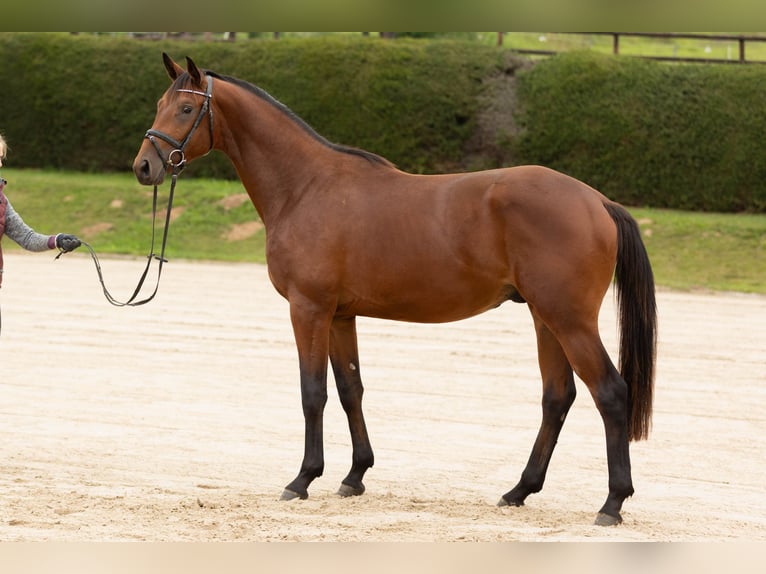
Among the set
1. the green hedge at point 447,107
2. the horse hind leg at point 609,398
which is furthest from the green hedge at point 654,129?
the horse hind leg at point 609,398

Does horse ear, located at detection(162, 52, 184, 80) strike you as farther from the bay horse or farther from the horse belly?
the horse belly

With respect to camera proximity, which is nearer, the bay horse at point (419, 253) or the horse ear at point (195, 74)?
the bay horse at point (419, 253)

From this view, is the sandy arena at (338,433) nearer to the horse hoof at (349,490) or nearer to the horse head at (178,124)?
the horse hoof at (349,490)

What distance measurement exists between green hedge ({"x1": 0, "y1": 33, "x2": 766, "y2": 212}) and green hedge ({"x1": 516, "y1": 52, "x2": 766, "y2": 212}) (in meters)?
0.02

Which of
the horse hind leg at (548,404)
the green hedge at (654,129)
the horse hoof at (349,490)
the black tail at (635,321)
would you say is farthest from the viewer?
the green hedge at (654,129)

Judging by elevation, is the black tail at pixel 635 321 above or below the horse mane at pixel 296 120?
below

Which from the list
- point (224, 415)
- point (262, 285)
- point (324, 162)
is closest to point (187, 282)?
point (262, 285)

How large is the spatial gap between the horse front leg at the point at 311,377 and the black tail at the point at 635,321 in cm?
137

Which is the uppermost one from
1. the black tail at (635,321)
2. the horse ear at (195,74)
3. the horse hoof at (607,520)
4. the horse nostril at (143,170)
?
the horse ear at (195,74)

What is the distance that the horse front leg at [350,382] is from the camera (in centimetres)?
484

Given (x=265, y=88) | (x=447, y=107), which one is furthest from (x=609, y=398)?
(x=265, y=88)

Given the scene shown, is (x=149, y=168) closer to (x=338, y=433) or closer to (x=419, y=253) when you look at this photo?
(x=419, y=253)

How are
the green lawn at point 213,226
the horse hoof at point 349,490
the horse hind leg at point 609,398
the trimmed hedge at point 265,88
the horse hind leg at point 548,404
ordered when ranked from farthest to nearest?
the trimmed hedge at point 265,88 → the green lawn at point 213,226 → the horse hoof at point 349,490 → the horse hind leg at point 548,404 → the horse hind leg at point 609,398

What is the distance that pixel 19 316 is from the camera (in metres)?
10.9
